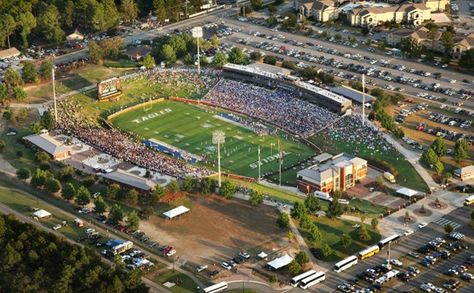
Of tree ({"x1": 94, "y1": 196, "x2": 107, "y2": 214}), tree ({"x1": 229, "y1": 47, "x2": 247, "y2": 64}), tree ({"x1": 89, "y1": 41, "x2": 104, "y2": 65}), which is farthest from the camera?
tree ({"x1": 89, "y1": 41, "x2": 104, "y2": 65})

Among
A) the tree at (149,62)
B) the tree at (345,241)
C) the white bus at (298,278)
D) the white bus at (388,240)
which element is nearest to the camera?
the white bus at (298,278)

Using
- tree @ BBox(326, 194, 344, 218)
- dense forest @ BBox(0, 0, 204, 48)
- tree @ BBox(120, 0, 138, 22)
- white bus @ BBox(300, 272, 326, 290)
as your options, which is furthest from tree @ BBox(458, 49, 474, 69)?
white bus @ BBox(300, 272, 326, 290)

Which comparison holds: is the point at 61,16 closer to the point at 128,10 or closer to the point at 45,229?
the point at 128,10

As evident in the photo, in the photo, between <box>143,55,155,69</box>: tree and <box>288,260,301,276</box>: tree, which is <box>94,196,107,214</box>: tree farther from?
<box>143,55,155,69</box>: tree

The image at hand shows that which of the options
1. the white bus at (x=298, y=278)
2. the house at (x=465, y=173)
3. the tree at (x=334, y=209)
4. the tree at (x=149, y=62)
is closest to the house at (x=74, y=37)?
the tree at (x=149, y=62)

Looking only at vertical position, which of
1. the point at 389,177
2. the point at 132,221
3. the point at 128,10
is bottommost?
the point at 389,177

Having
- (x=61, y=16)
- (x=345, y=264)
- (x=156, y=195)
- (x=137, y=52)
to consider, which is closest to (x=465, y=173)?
(x=345, y=264)

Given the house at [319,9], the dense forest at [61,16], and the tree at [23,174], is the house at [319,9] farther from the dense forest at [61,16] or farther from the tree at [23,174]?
the tree at [23,174]
